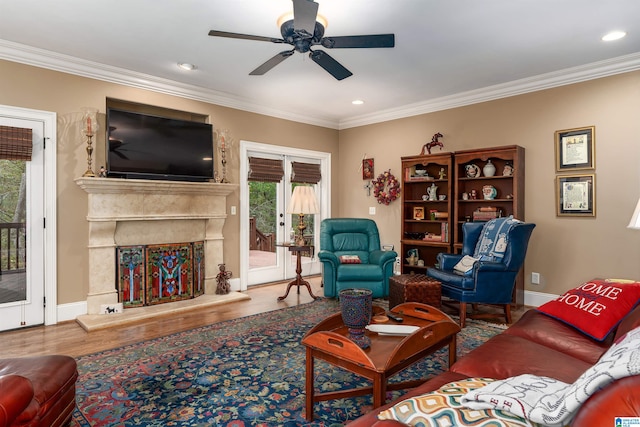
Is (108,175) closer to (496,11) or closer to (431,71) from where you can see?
(431,71)

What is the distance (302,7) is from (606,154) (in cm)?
363

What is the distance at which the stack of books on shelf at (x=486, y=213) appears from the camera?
4.46 m

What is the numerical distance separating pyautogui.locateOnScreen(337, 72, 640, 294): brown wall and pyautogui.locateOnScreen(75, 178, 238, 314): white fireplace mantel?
325 cm

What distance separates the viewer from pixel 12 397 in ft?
4.14

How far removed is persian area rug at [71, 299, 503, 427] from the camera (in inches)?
79.7

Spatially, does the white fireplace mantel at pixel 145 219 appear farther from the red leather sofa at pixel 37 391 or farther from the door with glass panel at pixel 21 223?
the red leather sofa at pixel 37 391

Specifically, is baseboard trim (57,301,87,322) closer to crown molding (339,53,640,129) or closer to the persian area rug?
the persian area rug

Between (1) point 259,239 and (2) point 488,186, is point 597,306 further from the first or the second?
(1) point 259,239

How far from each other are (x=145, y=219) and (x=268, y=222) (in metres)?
1.89

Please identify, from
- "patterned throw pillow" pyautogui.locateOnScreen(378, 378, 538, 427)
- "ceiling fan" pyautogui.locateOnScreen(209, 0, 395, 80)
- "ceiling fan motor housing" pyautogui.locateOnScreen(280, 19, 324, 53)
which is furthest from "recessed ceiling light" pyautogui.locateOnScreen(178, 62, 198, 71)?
"patterned throw pillow" pyautogui.locateOnScreen(378, 378, 538, 427)

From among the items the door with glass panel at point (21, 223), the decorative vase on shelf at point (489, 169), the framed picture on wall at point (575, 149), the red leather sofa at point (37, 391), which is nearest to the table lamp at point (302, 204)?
the decorative vase on shelf at point (489, 169)

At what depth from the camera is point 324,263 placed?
4.43 meters

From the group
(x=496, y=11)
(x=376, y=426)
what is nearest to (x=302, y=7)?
(x=496, y=11)

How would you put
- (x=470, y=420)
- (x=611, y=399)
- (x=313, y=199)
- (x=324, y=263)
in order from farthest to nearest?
(x=313, y=199) < (x=324, y=263) < (x=470, y=420) < (x=611, y=399)
